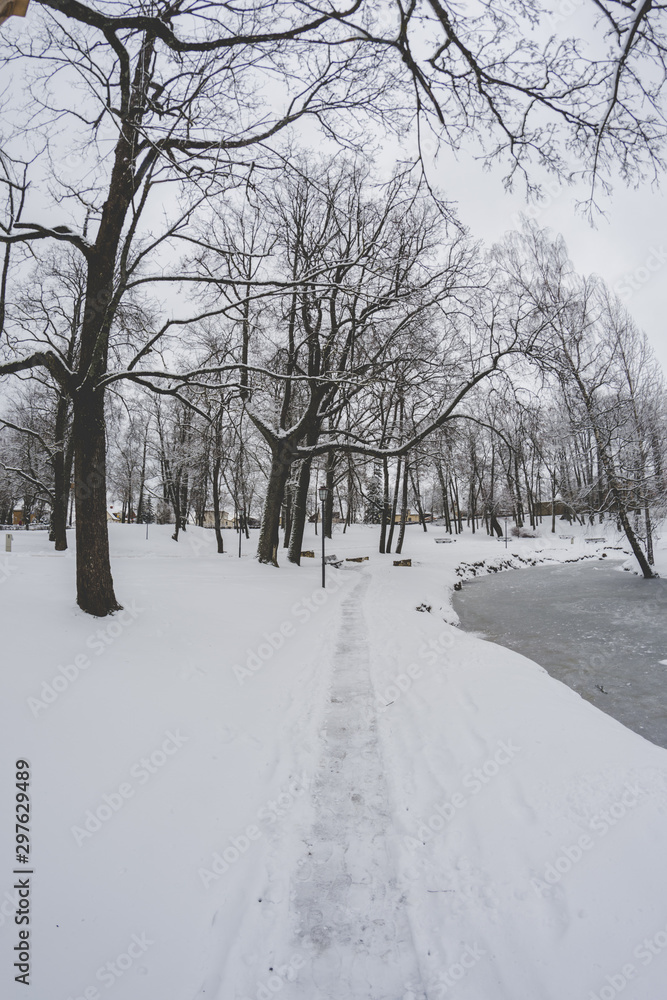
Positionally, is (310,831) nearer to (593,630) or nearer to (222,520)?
(593,630)

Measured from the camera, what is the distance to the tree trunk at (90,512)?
614cm

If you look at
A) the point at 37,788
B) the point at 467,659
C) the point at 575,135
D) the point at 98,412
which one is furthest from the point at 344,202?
the point at 37,788

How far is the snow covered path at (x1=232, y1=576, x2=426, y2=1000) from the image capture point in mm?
2045

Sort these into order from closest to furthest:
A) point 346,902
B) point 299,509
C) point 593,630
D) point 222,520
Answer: point 346,902 → point 593,630 → point 299,509 → point 222,520

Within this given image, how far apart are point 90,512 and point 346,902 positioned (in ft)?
18.2

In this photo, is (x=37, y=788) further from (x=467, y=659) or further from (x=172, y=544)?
(x=172, y=544)

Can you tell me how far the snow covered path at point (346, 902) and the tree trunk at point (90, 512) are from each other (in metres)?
3.91

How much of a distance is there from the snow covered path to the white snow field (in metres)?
0.01

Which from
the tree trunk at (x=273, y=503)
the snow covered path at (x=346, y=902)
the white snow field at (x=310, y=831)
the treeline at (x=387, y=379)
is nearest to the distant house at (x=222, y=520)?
the treeline at (x=387, y=379)

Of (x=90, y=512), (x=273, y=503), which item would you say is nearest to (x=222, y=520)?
(x=273, y=503)

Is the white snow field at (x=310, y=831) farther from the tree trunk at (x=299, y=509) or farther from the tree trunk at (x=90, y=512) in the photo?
the tree trunk at (x=299, y=509)

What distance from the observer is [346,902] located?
247cm

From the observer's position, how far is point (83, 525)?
6184 millimetres

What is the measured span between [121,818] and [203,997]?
4.16 feet
